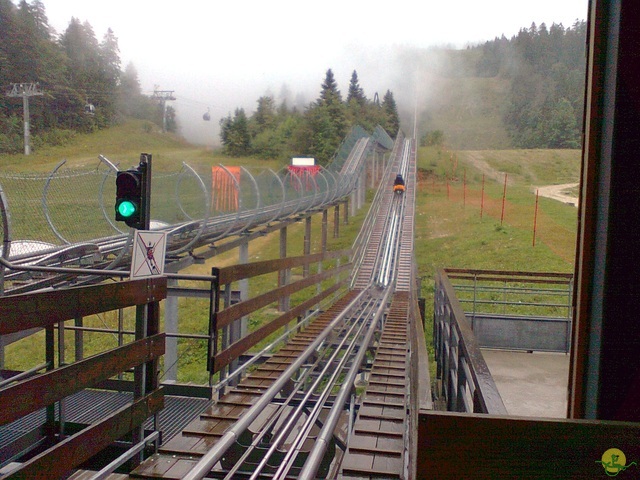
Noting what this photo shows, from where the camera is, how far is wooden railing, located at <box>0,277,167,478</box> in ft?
7.61

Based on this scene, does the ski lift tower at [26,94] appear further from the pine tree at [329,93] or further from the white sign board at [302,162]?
the pine tree at [329,93]

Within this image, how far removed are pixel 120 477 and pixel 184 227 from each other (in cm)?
608

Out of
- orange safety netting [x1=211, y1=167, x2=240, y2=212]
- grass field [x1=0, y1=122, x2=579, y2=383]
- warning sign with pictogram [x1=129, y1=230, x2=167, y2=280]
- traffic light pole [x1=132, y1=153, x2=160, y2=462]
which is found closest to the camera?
traffic light pole [x1=132, y1=153, x2=160, y2=462]

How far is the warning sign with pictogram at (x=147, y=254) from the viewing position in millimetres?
3672

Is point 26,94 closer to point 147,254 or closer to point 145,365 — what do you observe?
point 147,254

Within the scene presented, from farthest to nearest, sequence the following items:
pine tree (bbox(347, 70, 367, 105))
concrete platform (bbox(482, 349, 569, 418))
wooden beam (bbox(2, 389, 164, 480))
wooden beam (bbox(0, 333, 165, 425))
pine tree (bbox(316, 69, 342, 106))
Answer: pine tree (bbox(347, 70, 367, 105))
pine tree (bbox(316, 69, 342, 106))
concrete platform (bbox(482, 349, 569, 418))
wooden beam (bbox(2, 389, 164, 480))
wooden beam (bbox(0, 333, 165, 425))

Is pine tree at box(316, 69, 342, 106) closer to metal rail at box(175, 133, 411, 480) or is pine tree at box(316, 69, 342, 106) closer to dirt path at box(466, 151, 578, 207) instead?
dirt path at box(466, 151, 578, 207)

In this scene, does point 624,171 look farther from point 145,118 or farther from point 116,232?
point 145,118

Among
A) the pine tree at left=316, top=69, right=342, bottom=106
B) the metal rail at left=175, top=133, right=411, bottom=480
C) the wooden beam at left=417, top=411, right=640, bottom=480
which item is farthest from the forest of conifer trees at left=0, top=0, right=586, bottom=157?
the pine tree at left=316, top=69, right=342, bottom=106

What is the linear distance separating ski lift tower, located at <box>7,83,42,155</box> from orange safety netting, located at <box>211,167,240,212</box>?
772 centimetres

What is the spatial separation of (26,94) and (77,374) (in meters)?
15.5

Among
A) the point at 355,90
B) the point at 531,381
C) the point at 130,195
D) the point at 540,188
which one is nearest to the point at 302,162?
the point at 540,188

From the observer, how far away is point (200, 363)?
16.4 m

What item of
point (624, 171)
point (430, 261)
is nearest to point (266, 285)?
point (430, 261)
